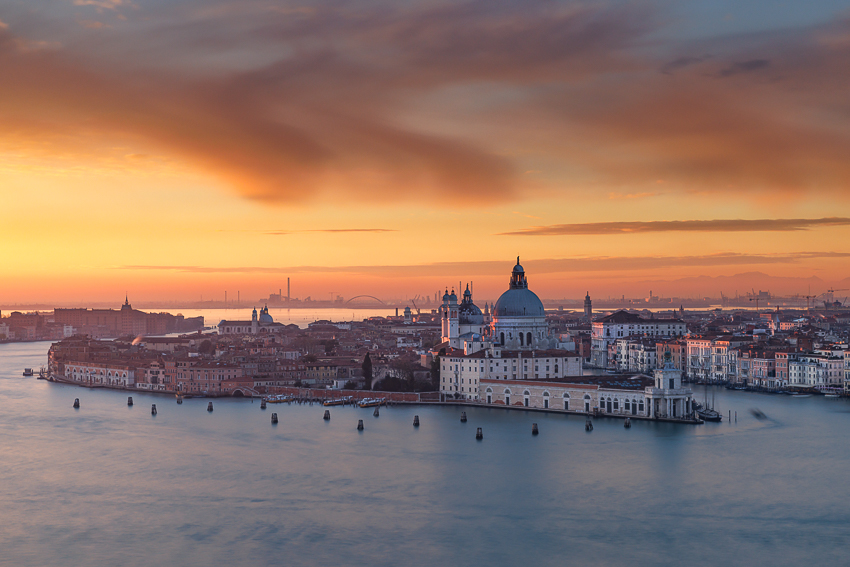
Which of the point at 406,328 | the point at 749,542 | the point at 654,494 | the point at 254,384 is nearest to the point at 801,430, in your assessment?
the point at 654,494

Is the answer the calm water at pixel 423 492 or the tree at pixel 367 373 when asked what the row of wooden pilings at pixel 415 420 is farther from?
the tree at pixel 367 373

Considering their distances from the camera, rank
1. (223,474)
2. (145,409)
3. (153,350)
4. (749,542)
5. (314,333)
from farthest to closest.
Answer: (314,333), (153,350), (145,409), (223,474), (749,542)

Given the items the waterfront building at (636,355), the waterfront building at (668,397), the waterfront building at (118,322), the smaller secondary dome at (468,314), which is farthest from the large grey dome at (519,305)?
the waterfront building at (118,322)

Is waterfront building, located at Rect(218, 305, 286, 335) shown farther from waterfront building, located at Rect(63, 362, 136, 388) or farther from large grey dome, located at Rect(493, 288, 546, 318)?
large grey dome, located at Rect(493, 288, 546, 318)

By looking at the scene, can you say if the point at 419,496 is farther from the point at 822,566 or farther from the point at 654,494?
the point at 822,566

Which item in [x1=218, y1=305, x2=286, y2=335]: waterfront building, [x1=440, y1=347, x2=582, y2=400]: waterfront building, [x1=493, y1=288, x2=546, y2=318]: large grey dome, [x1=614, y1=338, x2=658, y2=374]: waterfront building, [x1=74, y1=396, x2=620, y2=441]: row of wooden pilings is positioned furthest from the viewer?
[x1=218, y1=305, x2=286, y2=335]: waterfront building

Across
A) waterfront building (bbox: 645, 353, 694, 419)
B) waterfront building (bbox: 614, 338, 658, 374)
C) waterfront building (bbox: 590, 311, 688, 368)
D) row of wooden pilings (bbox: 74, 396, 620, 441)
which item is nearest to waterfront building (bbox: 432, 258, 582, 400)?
row of wooden pilings (bbox: 74, 396, 620, 441)

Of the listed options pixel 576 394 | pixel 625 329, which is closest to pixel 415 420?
pixel 576 394
